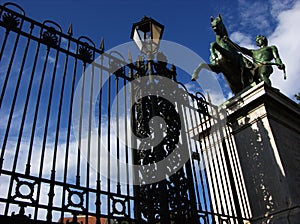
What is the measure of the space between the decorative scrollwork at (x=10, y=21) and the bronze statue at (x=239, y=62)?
3.43m

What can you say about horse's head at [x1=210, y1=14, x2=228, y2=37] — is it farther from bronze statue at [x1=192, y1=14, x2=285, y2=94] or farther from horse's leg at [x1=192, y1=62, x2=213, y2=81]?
horse's leg at [x1=192, y1=62, x2=213, y2=81]

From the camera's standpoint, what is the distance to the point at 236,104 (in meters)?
6.11

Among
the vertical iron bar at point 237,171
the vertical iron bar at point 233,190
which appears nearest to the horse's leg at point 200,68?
the vertical iron bar at point 237,171

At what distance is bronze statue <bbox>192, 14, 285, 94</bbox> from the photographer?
657 centimetres

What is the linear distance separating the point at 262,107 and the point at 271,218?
1.84m

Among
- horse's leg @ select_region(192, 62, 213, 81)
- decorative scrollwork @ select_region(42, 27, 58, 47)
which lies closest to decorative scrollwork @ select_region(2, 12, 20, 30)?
decorative scrollwork @ select_region(42, 27, 58, 47)

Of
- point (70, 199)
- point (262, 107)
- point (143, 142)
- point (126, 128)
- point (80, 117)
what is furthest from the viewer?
point (262, 107)

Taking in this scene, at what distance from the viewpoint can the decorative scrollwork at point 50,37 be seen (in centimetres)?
429

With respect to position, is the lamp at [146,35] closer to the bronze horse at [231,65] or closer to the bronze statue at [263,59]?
the bronze horse at [231,65]

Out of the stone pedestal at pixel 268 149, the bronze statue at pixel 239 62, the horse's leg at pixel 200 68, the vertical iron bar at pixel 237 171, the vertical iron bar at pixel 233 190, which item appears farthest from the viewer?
the bronze statue at pixel 239 62

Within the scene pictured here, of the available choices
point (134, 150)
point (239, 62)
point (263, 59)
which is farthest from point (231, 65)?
point (134, 150)

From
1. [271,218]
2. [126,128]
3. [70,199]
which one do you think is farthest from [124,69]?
[271,218]

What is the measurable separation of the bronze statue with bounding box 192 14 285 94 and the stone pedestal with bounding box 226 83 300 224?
28.1 inches

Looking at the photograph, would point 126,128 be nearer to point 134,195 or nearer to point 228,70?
point 134,195
